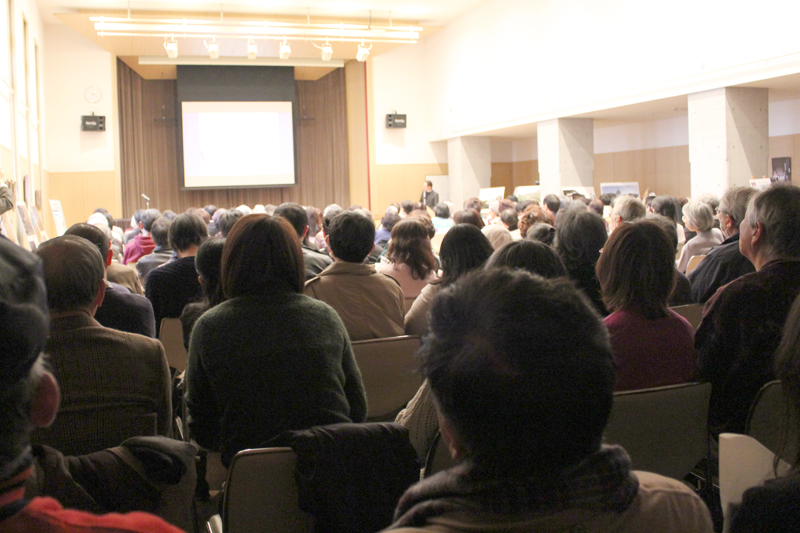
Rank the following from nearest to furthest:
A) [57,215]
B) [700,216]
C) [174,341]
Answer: [174,341]
[700,216]
[57,215]

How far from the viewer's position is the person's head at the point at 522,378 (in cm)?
89

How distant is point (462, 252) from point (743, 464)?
1.87 m

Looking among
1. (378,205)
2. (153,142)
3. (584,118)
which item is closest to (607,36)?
(584,118)

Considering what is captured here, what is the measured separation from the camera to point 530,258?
8.02ft

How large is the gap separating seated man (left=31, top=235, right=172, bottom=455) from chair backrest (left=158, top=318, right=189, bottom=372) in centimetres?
157

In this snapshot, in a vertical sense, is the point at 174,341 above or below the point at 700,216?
below

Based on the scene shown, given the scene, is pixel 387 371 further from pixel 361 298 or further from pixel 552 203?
pixel 552 203

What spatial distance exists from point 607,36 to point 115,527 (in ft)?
39.9

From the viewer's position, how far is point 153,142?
16.1m

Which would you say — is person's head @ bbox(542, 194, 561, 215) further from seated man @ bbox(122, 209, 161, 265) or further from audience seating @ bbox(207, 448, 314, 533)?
audience seating @ bbox(207, 448, 314, 533)

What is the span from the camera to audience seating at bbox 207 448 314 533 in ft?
5.30

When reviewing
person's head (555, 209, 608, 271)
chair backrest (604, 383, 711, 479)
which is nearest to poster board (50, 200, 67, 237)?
person's head (555, 209, 608, 271)

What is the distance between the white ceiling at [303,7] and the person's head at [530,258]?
12.4 meters

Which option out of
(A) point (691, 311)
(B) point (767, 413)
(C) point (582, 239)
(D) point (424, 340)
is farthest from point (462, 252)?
(D) point (424, 340)
